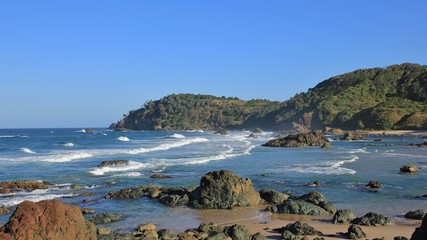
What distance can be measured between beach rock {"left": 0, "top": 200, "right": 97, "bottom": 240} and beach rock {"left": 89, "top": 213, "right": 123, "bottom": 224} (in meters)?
6.91

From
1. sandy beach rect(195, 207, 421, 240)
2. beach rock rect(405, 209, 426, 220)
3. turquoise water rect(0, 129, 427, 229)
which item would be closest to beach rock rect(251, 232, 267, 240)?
sandy beach rect(195, 207, 421, 240)

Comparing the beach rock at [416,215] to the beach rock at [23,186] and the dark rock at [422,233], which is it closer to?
the dark rock at [422,233]

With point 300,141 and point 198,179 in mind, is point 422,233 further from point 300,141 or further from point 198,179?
point 300,141

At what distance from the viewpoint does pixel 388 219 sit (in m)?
16.1

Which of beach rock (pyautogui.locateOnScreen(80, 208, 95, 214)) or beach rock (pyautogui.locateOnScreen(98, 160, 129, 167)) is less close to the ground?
beach rock (pyautogui.locateOnScreen(98, 160, 129, 167))

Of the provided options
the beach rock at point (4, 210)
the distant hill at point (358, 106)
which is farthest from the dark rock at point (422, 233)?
the distant hill at point (358, 106)

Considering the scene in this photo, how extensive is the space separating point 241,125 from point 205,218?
554ft

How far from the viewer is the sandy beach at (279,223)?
47.9 ft

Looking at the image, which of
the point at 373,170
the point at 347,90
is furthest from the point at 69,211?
the point at 347,90

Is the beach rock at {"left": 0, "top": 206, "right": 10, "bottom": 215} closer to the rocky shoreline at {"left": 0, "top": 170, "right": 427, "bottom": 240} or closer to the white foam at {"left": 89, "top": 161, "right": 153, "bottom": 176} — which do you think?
the rocky shoreline at {"left": 0, "top": 170, "right": 427, "bottom": 240}

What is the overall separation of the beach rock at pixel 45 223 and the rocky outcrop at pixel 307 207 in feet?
33.3

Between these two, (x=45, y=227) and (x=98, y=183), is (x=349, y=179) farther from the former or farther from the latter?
(x=45, y=227)

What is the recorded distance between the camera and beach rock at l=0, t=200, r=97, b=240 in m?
9.46

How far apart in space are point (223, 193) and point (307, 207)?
3.93 metres
